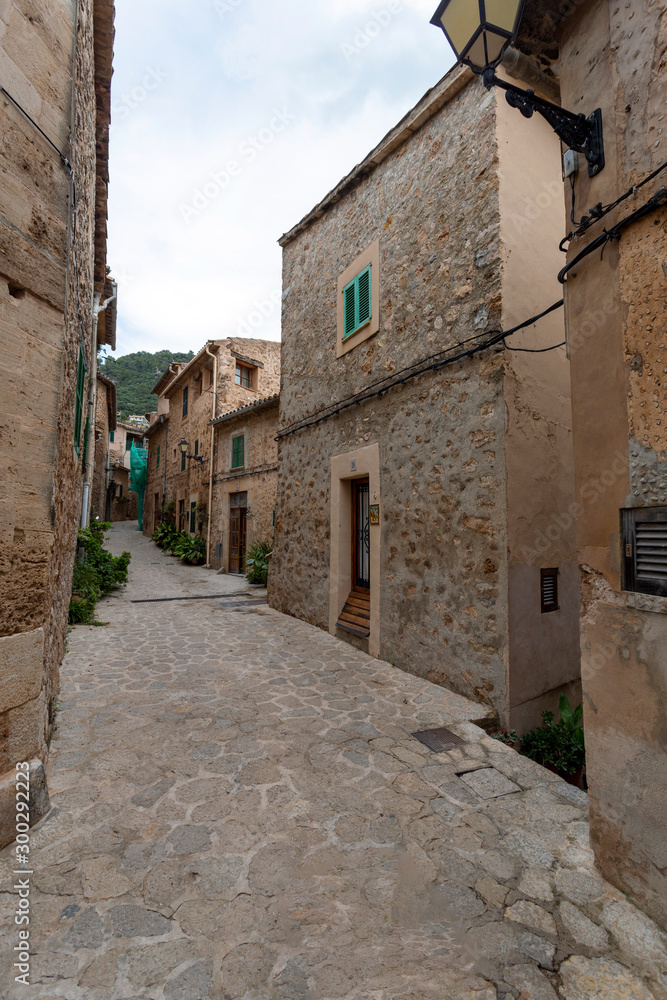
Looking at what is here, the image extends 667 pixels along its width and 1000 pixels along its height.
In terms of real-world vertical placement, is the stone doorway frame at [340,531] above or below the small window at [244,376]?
below

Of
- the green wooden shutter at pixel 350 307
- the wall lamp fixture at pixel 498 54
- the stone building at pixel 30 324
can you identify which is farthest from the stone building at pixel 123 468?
the wall lamp fixture at pixel 498 54

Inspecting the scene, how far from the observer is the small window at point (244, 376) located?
622 inches

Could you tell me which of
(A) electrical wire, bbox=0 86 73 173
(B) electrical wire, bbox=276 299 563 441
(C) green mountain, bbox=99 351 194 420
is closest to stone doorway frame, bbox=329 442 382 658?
(B) electrical wire, bbox=276 299 563 441

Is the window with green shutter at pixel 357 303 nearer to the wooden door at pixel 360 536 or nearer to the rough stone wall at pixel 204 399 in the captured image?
the wooden door at pixel 360 536

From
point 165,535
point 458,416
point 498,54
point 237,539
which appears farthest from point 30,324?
point 165,535

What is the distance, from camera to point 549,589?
167 inches

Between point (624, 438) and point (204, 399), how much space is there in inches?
616

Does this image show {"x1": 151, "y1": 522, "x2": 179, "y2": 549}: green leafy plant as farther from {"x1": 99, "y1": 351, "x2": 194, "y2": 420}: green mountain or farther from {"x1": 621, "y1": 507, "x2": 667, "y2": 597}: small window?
{"x1": 621, "y1": 507, "x2": 667, "y2": 597}: small window

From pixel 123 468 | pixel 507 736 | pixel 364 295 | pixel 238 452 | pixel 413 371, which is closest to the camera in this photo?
pixel 507 736

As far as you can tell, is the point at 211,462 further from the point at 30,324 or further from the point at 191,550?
the point at 30,324

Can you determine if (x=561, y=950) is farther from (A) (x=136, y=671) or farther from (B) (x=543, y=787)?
(A) (x=136, y=671)

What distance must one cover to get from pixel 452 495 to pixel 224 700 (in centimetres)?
294

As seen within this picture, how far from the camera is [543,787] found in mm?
2980

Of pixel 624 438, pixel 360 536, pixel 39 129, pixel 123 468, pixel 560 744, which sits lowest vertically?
pixel 560 744
